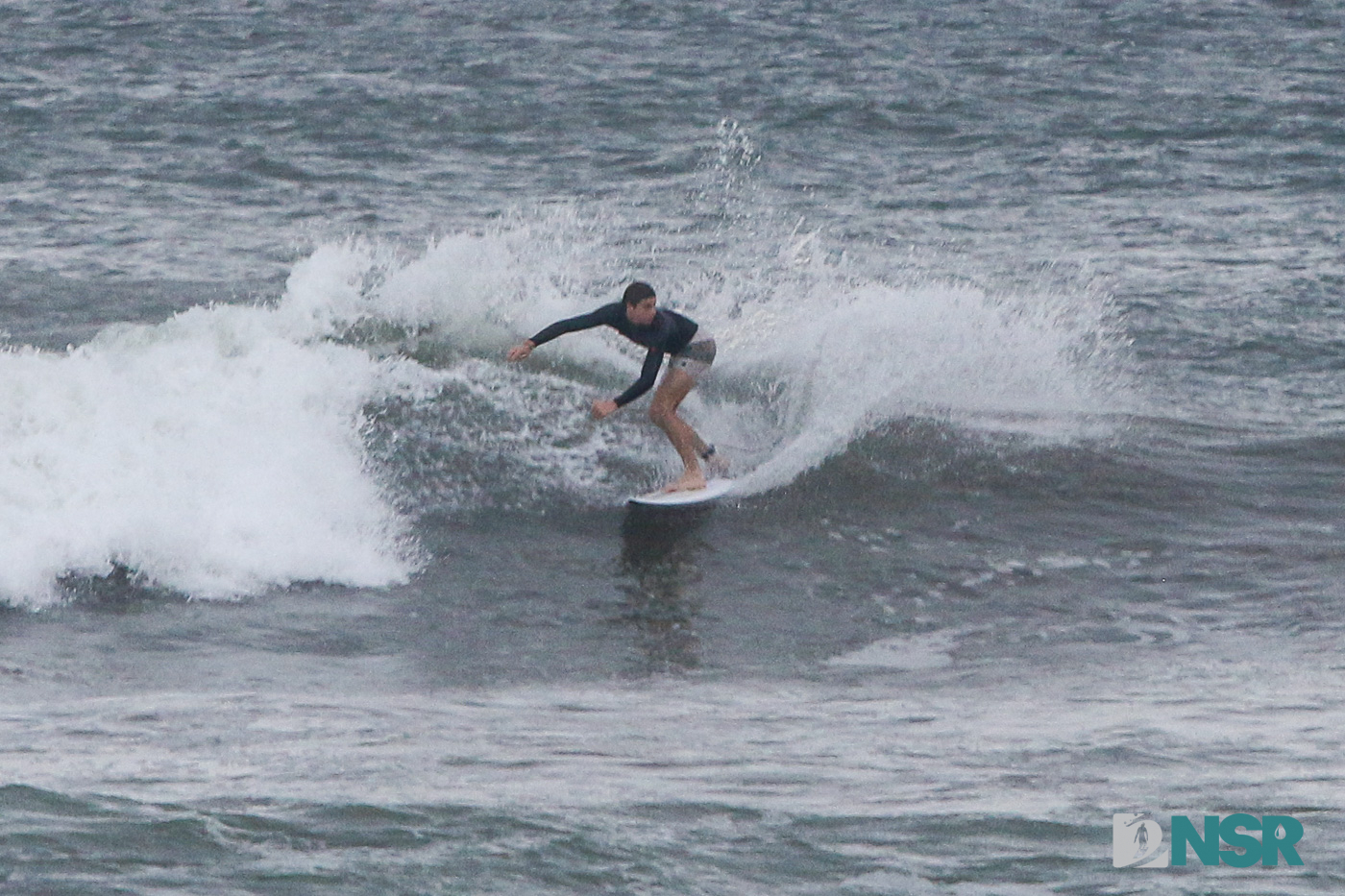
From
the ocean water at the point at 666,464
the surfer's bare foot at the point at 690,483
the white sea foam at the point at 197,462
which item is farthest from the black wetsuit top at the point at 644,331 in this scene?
the white sea foam at the point at 197,462

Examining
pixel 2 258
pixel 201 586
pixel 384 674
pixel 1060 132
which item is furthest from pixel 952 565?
pixel 1060 132

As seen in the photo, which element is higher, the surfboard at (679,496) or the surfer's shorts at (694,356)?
the surfer's shorts at (694,356)

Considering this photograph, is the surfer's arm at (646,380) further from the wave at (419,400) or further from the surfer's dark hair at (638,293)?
the wave at (419,400)

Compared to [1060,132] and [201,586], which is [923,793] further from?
[1060,132]

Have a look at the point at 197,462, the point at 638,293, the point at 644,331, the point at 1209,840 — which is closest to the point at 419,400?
the point at 197,462

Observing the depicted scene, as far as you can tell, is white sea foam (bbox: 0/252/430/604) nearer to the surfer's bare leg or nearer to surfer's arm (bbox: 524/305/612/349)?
surfer's arm (bbox: 524/305/612/349)

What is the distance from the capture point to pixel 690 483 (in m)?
13.2

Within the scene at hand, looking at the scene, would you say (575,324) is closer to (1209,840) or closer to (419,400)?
(419,400)

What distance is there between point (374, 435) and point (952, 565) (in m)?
4.61

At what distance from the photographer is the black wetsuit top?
42.0 feet

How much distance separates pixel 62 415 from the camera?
43.1 feet

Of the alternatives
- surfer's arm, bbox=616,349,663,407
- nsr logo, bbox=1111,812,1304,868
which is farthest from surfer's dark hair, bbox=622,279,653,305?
nsr logo, bbox=1111,812,1304,868

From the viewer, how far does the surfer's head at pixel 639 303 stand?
499 inches

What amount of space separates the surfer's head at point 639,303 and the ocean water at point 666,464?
144 cm
